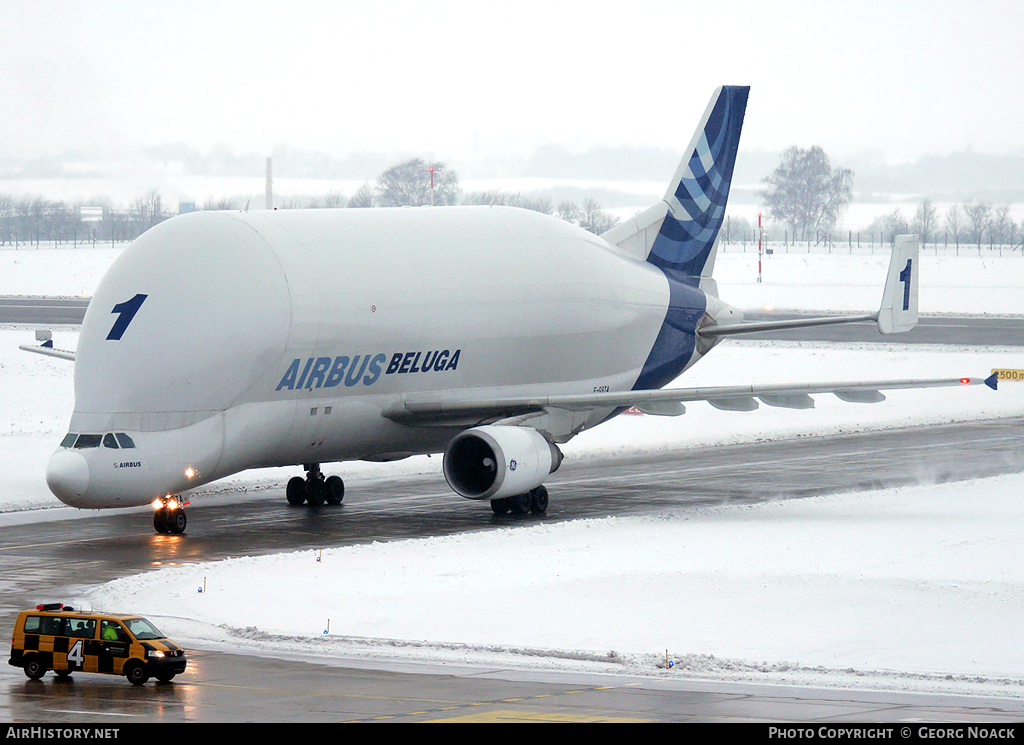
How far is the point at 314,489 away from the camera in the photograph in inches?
1705

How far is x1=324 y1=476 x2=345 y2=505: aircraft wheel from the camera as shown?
43.5 m

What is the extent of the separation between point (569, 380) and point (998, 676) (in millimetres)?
23355

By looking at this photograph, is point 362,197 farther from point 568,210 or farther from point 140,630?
point 140,630

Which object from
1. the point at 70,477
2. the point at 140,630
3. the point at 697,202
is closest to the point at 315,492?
the point at 70,477

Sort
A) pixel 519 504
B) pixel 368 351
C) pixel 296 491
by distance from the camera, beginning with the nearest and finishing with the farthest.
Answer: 1. pixel 368 351
2. pixel 519 504
3. pixel 296 491

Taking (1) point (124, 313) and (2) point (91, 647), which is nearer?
(2) point (91, 647)

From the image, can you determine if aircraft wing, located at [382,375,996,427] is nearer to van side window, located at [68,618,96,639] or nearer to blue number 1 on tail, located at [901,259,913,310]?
blue number 1 on tail, located at [901,259,913,310]

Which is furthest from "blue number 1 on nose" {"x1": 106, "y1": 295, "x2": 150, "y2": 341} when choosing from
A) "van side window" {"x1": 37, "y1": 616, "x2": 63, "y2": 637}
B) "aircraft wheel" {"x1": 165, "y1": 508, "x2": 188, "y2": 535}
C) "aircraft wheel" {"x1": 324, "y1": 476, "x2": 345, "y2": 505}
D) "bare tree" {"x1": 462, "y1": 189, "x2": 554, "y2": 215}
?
"bare tree" {"x1": 462, "y1": 189, "x2": 554, "y2": 215}

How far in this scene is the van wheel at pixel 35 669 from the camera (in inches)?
894

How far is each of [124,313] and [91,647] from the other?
14809 mm

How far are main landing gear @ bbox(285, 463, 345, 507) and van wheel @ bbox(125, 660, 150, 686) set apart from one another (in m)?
20.8

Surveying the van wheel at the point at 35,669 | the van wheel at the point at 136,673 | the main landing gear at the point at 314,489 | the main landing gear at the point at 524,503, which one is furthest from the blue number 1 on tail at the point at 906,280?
the van wheel at the point at 35,669
